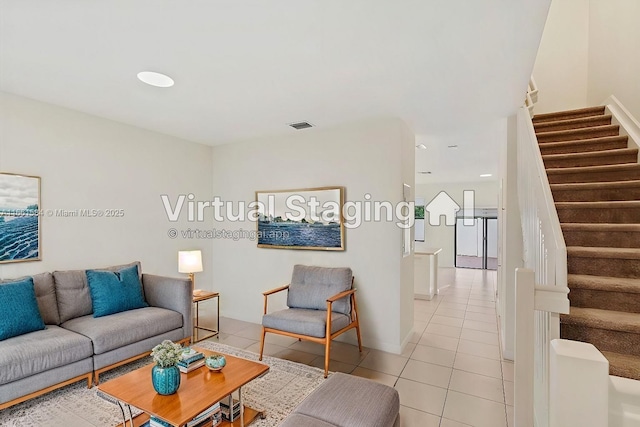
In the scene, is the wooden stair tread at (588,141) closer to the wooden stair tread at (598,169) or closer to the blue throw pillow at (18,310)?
Result: the wooden stair tread at (598,169)

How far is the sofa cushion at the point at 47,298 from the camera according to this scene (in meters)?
2.79

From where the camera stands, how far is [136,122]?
3.67m

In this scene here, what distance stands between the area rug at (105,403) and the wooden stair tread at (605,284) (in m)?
2.11

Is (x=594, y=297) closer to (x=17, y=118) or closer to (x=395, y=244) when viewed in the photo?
(x=395, y=244)

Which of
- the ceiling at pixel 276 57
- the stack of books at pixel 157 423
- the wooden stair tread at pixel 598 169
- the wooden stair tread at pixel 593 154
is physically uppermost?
the ceiling at pixel 276 57

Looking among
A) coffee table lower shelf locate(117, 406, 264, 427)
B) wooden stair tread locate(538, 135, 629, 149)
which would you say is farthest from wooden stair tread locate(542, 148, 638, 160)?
coffee table lower shelf locate(117, 406, 264, 427)

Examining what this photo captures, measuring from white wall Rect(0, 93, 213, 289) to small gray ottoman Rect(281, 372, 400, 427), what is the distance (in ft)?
9.61

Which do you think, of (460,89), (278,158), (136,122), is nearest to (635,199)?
(460,89)

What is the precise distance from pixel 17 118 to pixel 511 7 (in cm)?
397

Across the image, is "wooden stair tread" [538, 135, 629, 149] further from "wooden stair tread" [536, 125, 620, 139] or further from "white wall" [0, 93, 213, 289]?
"white wall" [0, 93, 213, 289]

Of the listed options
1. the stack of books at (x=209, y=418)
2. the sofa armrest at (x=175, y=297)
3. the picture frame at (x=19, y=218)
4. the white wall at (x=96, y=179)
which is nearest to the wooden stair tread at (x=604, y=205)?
the stack of books at (x=209, y=418)

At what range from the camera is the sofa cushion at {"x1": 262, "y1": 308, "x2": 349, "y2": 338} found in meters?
3.01

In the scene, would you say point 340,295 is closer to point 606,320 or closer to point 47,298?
point 606,320

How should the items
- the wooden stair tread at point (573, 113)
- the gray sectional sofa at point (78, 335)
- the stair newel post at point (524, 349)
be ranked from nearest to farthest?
the stair newel post at point (524, 349) → the gray sectional sofa at point (78, 335) → the wooden stair tread at point (573, 113)
